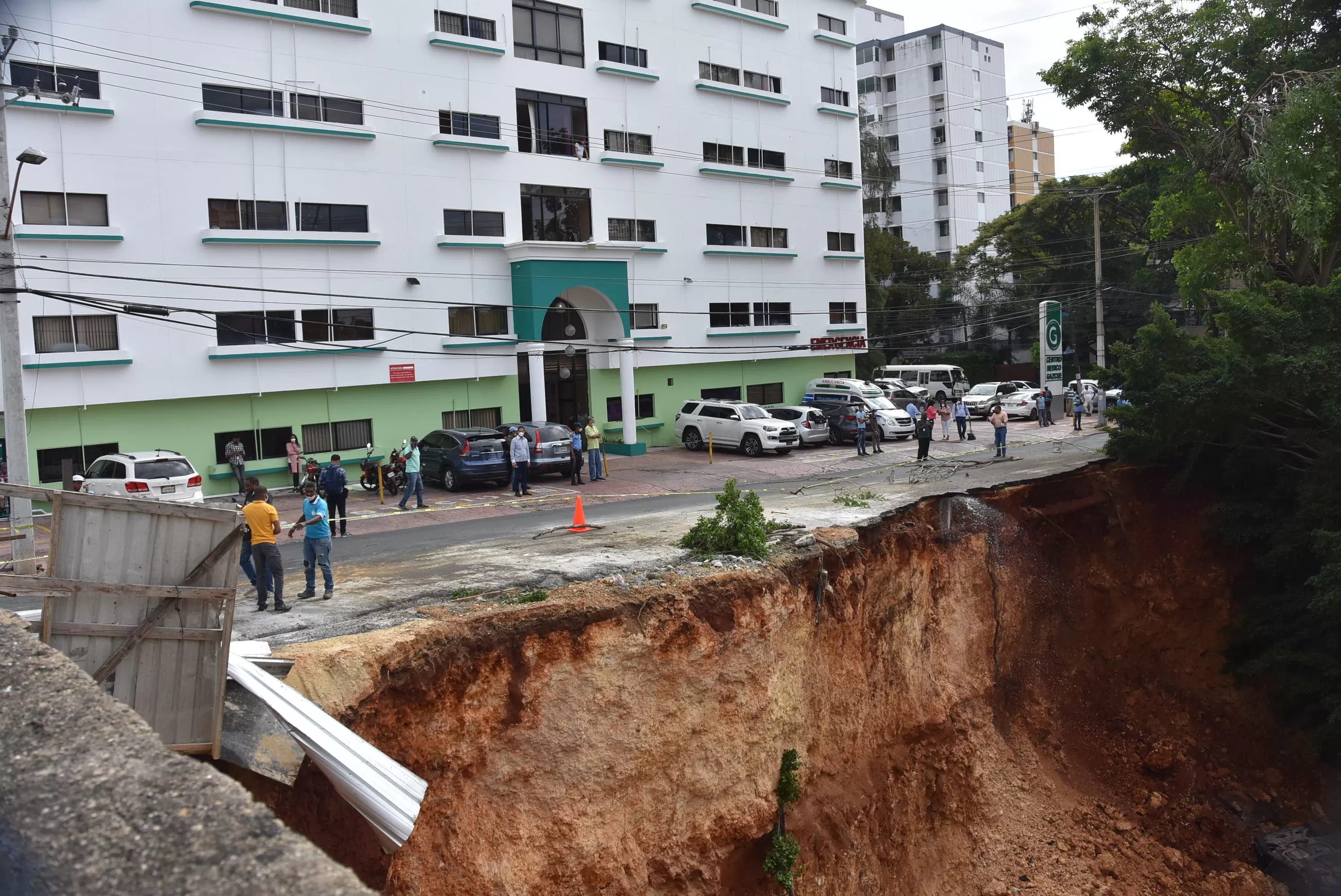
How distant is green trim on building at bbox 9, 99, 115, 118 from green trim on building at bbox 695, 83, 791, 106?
18610 mm

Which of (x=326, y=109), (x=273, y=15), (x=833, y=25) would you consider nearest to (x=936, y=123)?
(x=833, y=25)

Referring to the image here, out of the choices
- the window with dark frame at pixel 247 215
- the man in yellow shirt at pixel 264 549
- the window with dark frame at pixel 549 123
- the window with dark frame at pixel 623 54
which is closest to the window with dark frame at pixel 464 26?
the window with dark frame at pixel 549 123

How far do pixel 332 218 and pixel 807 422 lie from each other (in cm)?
1575

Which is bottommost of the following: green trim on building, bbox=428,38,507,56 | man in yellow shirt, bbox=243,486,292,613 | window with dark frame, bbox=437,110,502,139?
man in yellow shirt, bbox=243,486,292,613

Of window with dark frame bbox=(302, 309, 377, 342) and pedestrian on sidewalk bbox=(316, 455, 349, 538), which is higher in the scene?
window with dark frame bbox=(302, 309, 377, 342)

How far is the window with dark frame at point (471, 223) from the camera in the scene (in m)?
28.8

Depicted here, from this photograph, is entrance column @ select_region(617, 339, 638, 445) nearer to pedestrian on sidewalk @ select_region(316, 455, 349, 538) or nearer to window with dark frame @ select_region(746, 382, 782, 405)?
window with dark frame @ select_region(746, 382, 782, 405)

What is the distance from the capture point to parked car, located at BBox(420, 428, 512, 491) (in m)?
25.1

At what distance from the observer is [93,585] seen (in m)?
6.78

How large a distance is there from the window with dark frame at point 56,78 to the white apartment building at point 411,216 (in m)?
0.05

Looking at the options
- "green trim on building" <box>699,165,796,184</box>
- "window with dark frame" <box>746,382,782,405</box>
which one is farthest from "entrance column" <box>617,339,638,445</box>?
"green trim on building" <box>699,165,796,184</box>

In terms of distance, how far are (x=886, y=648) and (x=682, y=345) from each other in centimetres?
2075

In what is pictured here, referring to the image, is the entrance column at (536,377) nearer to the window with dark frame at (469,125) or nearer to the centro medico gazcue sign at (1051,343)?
the window with dark frame at (469,125)

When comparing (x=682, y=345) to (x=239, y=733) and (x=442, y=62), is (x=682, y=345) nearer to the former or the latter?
(x=442, y=62)
